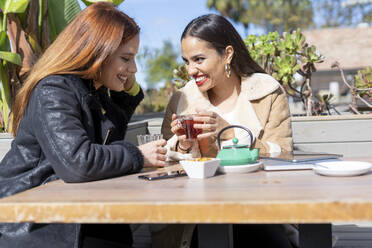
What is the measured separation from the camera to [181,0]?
69.9 m

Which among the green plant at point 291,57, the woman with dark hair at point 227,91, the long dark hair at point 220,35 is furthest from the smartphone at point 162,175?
the green plant at point 291,57

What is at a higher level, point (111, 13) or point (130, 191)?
point (111, 13)

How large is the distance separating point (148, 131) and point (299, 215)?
307 centimetres

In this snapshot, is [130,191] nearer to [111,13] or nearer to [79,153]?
[79,153]

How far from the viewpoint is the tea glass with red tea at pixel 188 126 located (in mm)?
2150

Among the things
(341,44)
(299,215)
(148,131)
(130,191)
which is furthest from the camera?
(341,44)

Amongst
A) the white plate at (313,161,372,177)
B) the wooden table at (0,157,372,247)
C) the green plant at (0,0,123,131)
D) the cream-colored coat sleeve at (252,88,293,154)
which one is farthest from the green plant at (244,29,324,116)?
the wooden table at (0,157,372,247)

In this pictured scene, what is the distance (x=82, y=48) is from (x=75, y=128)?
1.31ft

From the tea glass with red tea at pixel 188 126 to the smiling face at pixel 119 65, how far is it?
33cm

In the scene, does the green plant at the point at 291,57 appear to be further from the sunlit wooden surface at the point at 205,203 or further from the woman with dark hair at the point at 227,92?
the sunlit wooden surface at the point at 205,203

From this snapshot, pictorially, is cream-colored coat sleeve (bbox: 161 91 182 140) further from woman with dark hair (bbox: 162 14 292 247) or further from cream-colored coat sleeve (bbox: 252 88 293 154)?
cream-colored coat sleeve (bbox: 252 88 293 154)

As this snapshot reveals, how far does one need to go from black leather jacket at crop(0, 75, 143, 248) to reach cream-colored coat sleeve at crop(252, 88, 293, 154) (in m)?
1.11

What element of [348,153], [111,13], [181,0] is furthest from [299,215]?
[181,0]

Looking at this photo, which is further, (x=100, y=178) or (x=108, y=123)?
(x=108, y=123)
